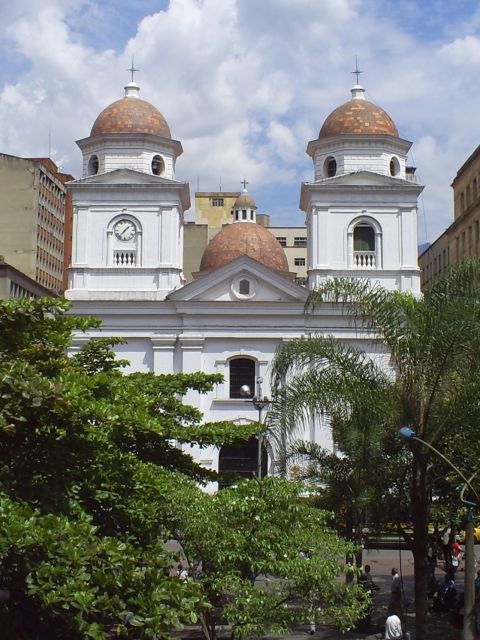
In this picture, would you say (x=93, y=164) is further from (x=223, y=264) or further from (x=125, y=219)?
(x=223, y=264)


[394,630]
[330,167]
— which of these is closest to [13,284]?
[330,167]

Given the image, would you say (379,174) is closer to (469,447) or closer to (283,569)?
(469,447)

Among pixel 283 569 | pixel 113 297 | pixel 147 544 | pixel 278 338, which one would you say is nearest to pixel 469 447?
pixel 283 569

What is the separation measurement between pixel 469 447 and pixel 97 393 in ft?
23.0

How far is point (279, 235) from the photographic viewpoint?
242 feet

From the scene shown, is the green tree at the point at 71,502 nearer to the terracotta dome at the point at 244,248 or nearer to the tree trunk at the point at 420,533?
the tree trunk at the point at 420,533

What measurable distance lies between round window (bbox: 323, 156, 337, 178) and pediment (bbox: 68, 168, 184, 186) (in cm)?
595

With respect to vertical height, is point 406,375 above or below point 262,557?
above

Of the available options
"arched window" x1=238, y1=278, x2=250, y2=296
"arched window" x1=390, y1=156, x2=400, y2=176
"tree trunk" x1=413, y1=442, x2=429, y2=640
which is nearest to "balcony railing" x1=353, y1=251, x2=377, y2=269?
"arched window" x1=390, y1=156, x2=400, y2=176

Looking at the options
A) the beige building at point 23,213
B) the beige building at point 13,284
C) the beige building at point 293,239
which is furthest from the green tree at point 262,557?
the beige building at point 293,239

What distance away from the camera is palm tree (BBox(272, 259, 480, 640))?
14516mm

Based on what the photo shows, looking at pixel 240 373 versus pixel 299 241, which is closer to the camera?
pixel 240 373

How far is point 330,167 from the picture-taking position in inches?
1427

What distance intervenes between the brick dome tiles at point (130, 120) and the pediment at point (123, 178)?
171cm
